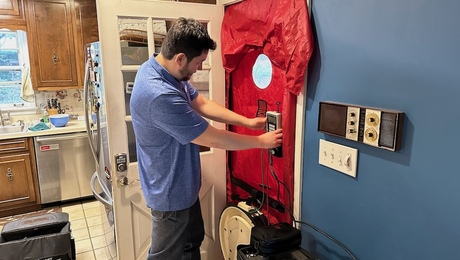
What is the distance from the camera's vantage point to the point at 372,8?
1.11 m

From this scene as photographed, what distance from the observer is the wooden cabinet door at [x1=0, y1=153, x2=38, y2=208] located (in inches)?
126

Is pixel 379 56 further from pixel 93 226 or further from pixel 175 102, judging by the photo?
pixel 93 226

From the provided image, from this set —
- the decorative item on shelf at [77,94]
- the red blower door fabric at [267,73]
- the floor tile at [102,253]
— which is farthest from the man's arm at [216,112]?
the decorative item on shelf at [77,94]

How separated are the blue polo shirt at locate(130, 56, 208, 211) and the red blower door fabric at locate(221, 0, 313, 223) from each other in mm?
349

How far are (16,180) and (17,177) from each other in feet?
0.11

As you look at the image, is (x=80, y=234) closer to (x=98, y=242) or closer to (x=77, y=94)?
(x=98, y=242)

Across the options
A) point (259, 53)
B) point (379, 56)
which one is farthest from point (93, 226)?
point (379, 56)

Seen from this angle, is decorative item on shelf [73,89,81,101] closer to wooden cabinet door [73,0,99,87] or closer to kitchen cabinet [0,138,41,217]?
wooden cabinet door [73,0,99,87]

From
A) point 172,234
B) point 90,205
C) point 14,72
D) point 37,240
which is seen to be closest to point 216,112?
point 172,234

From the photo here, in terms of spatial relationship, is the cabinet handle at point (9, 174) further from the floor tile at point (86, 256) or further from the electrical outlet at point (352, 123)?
the electrical outlet at point (352, 123)

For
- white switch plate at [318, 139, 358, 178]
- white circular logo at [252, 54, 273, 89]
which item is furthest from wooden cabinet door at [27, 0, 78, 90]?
white switch plate at [318, 139, 358, 178]

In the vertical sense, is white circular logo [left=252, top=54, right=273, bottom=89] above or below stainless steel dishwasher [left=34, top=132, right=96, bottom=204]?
above

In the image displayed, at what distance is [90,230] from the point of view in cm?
305

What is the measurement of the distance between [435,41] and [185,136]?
3.03 feet
